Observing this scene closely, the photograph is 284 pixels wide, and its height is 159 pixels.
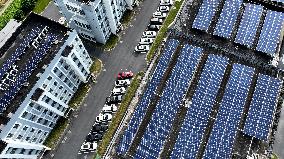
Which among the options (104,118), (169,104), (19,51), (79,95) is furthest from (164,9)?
(19,51)

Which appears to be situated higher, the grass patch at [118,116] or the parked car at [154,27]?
the parked car at [154,27]

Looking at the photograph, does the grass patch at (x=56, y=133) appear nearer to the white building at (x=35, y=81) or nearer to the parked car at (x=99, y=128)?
the white building at (x=35, y=81)

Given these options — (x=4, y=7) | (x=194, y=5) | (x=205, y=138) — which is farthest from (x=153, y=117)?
(x=4, y=7)

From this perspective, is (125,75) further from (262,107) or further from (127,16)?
(262,107)

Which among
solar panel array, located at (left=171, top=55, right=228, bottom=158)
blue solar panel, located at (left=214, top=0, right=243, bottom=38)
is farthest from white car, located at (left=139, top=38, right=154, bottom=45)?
solar panel array, located at (left=171, top=55, right=228, bottom=158)

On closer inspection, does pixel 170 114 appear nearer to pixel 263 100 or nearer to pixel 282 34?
pixel 263 100

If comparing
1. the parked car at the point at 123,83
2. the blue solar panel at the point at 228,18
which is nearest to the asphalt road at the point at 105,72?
the parked car at the point at 123,83

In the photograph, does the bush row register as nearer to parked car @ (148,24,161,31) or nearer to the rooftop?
the rooftop
